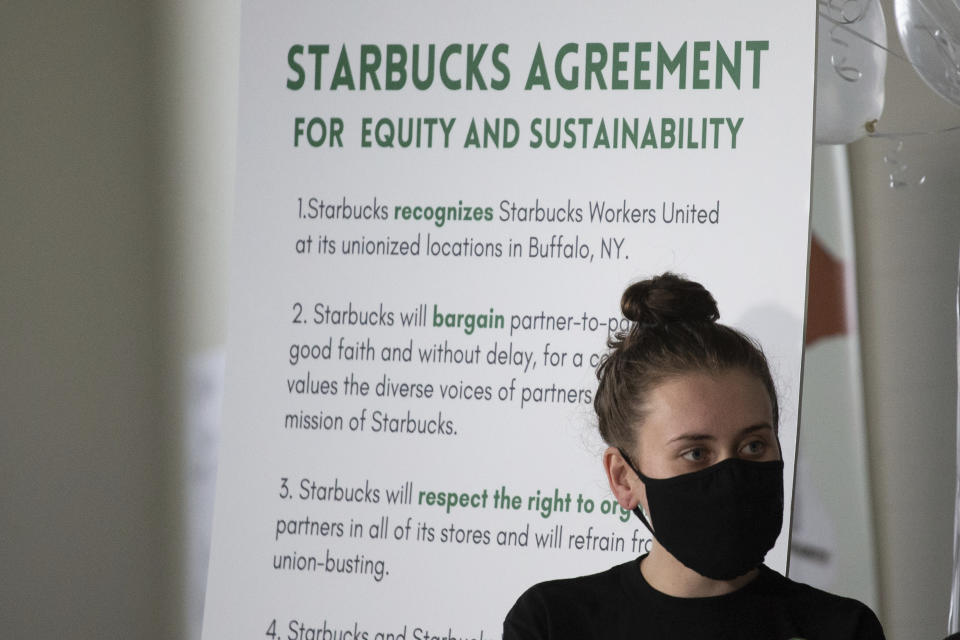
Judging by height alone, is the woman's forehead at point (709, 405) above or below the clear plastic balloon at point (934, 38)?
below

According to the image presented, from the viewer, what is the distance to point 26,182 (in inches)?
→ 128

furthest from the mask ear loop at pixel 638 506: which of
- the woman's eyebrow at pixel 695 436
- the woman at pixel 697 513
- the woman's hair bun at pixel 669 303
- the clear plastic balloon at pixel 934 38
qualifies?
the clear plastic balloon at pixel 934 38

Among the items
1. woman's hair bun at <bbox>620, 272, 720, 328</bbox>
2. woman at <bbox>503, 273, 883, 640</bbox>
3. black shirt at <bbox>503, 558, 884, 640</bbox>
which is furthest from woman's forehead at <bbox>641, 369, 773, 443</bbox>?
black shirt at <bbox>503, 558, 884, 640</bbox>

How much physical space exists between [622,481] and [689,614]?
257 mm

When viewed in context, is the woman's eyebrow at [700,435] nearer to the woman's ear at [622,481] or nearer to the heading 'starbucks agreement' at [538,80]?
the woman's ear at [622,481]

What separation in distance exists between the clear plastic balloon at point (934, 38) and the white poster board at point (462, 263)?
0.39 metres

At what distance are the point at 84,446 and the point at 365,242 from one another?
1613 mm

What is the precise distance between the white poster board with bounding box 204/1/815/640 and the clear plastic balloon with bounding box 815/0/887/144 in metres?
0.38

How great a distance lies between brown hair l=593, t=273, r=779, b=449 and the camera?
1.87 m

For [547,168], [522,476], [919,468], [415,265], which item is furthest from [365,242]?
[919,468]

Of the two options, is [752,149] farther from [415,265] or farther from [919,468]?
[919,468]

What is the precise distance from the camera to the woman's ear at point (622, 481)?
190 centimetres

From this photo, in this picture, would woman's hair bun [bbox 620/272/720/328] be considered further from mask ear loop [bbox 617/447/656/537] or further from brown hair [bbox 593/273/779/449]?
mask ear loop [bbox 617/447/656/537]

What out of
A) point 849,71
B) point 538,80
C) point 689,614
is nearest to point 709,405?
point 689,614
